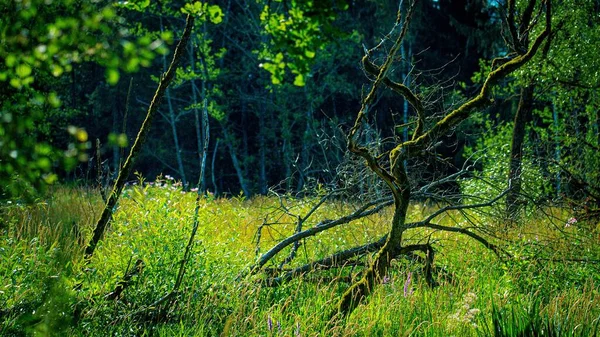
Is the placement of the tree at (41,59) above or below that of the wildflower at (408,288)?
above

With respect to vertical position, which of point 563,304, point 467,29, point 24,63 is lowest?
point 563,304

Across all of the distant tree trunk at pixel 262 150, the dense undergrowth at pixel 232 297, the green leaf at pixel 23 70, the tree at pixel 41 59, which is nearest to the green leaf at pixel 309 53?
the tree at pixel 41 59

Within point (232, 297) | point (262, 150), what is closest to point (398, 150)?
point (232, 297)

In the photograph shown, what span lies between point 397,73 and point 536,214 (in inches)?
588

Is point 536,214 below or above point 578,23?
below

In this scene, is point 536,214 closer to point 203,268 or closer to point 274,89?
point 203,268

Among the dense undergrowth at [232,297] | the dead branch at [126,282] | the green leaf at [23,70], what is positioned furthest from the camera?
the dead branch at [126,282]

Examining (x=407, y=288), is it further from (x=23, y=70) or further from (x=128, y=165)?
(x=23, y=70)

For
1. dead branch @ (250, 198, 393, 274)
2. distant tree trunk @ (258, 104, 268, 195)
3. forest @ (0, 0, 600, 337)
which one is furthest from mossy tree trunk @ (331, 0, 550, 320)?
distant tree trunk @ (258, 104, 268, 195)

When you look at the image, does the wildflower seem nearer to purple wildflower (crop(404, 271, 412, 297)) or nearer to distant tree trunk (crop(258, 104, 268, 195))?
purple wildflower (crop(404, 271, 412, 297))

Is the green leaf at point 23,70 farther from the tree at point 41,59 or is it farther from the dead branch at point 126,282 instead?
the dead branch at point 126,282

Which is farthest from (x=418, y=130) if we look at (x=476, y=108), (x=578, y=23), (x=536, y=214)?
(x=578, y=23)

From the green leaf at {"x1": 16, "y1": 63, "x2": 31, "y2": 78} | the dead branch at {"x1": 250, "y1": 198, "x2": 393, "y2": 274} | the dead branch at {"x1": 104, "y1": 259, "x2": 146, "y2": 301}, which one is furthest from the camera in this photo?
the dead branch at {"x1": 250, "y1": 198, "x2": 393, "y2": 274}

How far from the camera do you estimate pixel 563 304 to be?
545 cm
